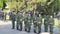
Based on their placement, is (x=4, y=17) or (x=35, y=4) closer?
(x=35, y=4)

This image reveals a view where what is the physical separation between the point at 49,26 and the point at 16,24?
11.2ft

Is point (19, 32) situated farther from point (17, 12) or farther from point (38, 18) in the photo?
point (17, 12)

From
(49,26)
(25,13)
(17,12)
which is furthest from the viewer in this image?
(17,12)

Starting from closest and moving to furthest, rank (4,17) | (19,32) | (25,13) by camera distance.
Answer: (19,32) → (25,13) → (4,17)

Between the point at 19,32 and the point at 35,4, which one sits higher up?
the point at 35,4

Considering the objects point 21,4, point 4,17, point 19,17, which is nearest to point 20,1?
point 21,4

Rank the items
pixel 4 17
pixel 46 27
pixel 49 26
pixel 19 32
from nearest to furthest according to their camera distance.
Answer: pixel 49 26 < pixel 46 27 < pixel 19 32 < pixel 4 17

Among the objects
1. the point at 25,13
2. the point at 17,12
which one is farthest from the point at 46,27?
the point at 17,12

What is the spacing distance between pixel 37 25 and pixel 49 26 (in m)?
1.21

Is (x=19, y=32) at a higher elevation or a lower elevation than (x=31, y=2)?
lower

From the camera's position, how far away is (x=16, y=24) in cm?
1245

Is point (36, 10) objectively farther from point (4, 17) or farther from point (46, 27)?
point (4, 17)

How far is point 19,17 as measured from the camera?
1195 centimetres

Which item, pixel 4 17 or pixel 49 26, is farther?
pixel 4 17
